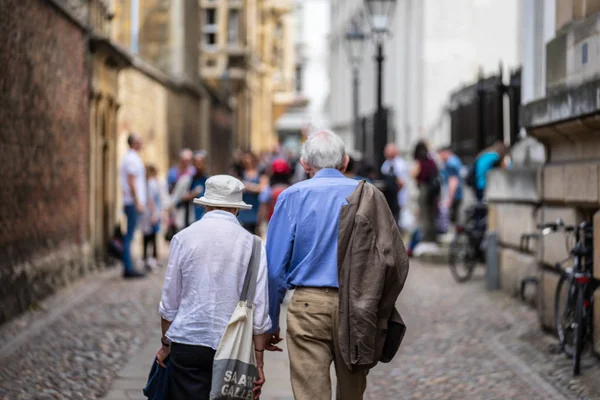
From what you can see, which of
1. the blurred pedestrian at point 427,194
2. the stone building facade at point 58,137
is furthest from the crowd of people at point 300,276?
the blurred pedestrian at point 427,194

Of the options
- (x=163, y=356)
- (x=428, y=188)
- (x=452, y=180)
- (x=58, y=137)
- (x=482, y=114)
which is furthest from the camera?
(x=452, y=180)

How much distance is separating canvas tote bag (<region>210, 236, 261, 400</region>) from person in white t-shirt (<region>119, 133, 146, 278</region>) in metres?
9.21

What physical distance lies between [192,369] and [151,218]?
10406mm

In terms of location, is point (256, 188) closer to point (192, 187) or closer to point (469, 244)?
point (192, 187)

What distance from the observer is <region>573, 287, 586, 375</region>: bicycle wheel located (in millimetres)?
7785

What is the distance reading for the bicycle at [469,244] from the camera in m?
14.6

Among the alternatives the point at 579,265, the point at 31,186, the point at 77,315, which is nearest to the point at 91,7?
the point at 31,186

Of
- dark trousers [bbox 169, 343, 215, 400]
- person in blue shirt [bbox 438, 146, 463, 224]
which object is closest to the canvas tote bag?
dark trousers [bbox 169, 343, 215, 400]

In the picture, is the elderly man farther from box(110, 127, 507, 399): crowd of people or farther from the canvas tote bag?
the canvas tote bag

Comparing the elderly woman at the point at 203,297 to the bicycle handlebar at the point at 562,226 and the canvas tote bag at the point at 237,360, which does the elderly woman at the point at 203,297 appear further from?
the bicycle handlebar at the point at 562,226

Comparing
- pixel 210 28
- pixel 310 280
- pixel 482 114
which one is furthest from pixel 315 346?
pixel 210 28

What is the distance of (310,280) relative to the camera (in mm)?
5113

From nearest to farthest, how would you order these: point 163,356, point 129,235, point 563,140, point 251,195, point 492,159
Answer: point 163,356
point 563,140
point 129,235
point 251,195
point 492,159

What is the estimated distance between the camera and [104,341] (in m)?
9.29
